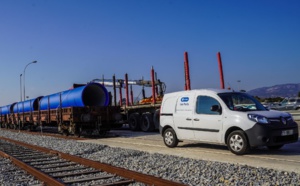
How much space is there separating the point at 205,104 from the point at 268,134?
6.74ft

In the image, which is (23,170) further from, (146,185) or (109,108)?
(109,108)

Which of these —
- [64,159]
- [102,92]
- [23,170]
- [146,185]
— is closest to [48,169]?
[23,170]

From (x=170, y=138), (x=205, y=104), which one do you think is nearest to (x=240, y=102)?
(x=205, y=104)

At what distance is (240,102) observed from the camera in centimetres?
976

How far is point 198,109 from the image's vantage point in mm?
9953

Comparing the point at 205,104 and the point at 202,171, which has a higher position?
the point at 205,104

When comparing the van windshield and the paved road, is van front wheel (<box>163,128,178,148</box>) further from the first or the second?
the van windshield

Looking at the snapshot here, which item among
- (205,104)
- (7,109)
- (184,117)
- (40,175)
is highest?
(7,109)

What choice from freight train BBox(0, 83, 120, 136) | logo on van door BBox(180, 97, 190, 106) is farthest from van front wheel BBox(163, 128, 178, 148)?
freight train BBox(0, 83, 120, 136)

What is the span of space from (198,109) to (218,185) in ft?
14.9

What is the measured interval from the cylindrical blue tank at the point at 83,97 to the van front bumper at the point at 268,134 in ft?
35.5

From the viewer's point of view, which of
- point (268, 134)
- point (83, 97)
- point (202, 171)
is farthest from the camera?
point (83, 97)

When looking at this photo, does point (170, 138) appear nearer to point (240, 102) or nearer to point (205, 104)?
point (205, 104)

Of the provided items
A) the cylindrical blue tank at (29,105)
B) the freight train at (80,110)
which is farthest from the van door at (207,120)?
the cylindrical blue tank at (29,105)
